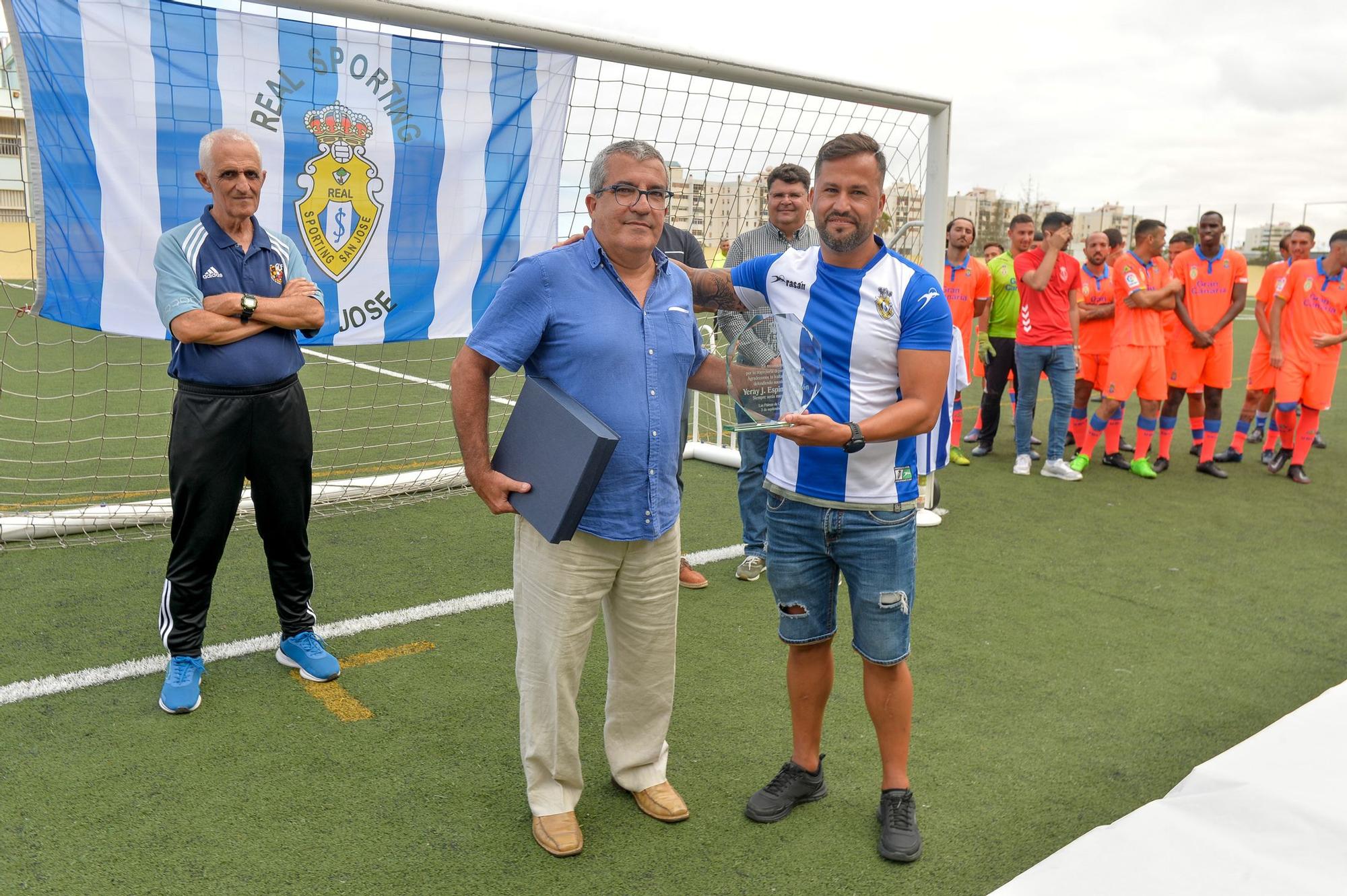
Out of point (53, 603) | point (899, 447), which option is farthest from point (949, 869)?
point (53, 603)

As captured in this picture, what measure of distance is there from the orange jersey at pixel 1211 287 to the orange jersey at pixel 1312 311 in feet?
1.28

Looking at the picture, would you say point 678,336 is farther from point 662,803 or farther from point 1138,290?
point 1138,290

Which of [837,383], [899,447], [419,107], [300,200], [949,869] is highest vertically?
[419,107]

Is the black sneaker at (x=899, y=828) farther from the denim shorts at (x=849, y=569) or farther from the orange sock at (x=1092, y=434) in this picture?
the orange sock at (x=1092, y=434)

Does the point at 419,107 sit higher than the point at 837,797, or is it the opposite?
the point at 419,107

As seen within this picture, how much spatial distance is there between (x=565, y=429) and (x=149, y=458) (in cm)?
584

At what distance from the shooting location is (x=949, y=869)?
2.74 m

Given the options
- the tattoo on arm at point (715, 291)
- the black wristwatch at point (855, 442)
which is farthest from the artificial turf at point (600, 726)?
the tattoo on arm at point (715, 291)

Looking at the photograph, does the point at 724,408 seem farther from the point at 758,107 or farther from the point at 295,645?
the point at 295,645

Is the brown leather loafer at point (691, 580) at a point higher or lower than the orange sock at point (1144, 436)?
lower

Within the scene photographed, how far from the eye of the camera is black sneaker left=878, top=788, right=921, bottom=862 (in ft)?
9.09

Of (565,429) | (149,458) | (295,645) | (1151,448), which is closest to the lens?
(565,429)

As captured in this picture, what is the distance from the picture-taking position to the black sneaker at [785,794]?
9.71 feet

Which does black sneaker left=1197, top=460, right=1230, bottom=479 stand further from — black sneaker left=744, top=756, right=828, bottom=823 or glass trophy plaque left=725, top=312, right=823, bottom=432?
glass trophy plaque left=725, top=312, right=823, bottom=432
